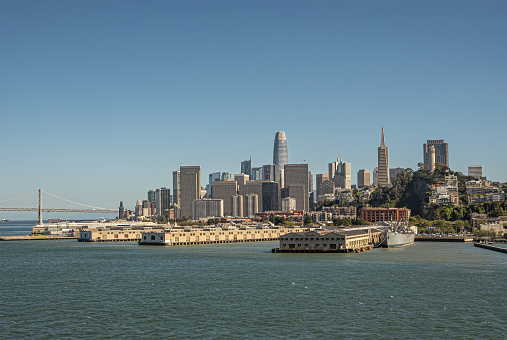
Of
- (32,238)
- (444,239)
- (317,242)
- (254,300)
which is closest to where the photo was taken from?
(254,300)

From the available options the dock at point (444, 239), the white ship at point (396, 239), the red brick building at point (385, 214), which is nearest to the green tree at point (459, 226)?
the dock at point (444, 239)

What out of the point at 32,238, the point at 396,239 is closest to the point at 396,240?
the point at 396,239

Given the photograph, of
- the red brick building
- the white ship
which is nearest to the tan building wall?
the white ship

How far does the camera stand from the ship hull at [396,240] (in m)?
97.9

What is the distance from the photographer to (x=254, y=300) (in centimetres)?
4072

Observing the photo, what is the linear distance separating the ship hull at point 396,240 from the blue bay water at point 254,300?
3019cm

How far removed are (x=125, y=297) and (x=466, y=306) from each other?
76.0 feet

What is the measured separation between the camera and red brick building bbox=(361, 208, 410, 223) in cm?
16688

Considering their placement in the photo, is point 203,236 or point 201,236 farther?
point 203,236

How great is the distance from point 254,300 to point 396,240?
65039 millimetres

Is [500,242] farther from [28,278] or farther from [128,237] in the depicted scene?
[28,278]

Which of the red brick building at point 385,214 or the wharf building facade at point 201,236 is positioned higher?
the red brick building at point 385,214

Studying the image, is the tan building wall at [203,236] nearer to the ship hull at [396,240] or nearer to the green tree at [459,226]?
the ship hull at [396,240]

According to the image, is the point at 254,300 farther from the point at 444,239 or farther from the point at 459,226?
the point at 459,226
